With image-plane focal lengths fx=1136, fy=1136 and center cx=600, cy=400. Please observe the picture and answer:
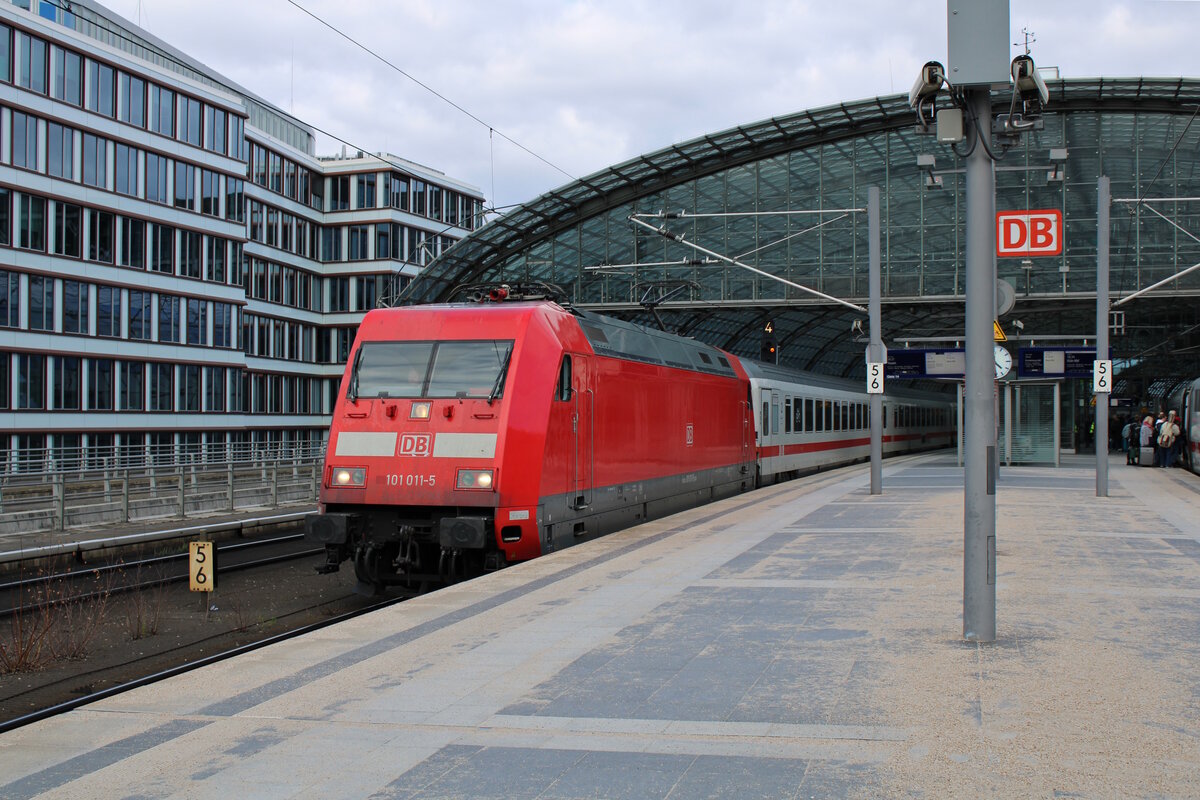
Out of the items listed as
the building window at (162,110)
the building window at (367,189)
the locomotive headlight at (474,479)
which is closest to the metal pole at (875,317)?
the locomotive headlight at (474,479)

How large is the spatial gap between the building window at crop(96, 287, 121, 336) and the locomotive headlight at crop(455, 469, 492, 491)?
37714mm

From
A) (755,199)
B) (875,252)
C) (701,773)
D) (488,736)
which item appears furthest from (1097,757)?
(755,199)

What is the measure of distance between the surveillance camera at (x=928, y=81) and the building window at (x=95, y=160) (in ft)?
140

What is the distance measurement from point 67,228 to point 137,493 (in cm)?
2609

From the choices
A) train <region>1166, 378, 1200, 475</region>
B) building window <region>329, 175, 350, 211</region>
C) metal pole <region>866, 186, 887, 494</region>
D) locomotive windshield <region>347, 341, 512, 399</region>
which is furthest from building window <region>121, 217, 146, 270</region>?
train <region>1166, 378, 1200, 475</region>

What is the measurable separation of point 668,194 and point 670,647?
124 feet

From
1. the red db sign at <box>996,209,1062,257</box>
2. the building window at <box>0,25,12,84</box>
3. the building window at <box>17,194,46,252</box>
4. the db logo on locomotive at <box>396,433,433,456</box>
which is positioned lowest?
the db logo on locomotive at <box>396,433,433,456</box>

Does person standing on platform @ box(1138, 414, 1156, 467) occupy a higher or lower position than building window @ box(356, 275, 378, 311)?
lower

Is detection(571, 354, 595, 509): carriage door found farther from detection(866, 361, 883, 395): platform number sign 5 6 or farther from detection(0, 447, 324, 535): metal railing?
detection(0, 447, 324, 535): metal railing

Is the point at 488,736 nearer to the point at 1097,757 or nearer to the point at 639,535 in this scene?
the point at 1097,757

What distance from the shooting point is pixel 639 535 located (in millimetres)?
15172

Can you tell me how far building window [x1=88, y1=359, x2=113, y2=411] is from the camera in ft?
148

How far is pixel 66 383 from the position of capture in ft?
143

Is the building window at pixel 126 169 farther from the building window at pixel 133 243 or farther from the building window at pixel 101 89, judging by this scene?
the building window at pixel 101 89
